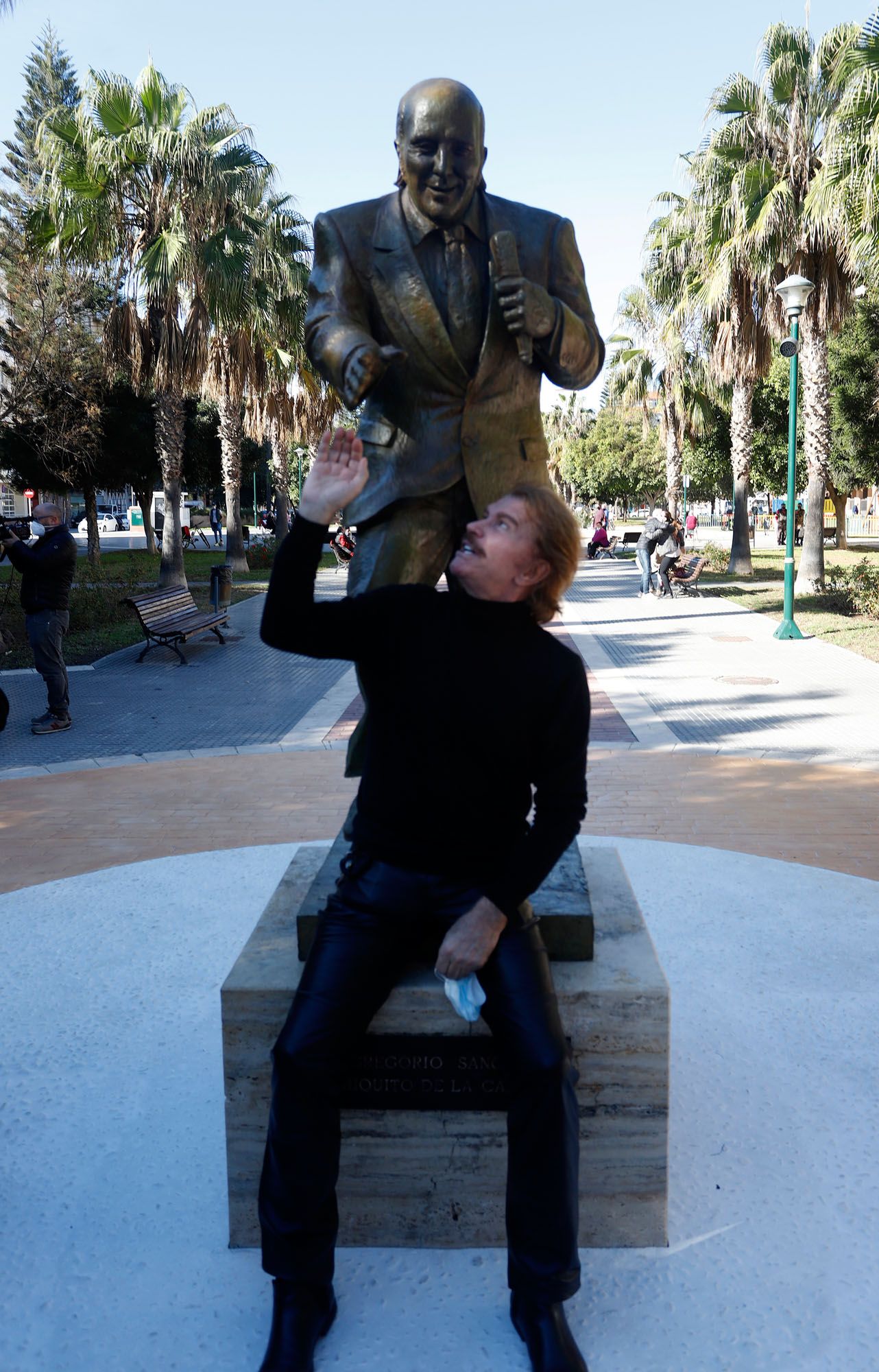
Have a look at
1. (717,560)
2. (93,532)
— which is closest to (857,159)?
(717,560)

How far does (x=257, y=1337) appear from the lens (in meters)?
2.18

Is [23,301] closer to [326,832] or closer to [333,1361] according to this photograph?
[326,832]

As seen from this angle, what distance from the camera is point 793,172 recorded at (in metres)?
17.2

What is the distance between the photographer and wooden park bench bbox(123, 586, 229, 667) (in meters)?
12.8

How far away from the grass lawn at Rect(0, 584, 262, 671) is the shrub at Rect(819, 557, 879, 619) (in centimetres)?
997

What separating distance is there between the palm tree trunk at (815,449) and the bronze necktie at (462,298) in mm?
16069

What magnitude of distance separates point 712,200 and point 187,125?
872cm

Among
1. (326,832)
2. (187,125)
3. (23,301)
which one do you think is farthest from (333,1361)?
(23,301)

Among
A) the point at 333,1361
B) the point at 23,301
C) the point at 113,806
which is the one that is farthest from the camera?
the point at 23,301

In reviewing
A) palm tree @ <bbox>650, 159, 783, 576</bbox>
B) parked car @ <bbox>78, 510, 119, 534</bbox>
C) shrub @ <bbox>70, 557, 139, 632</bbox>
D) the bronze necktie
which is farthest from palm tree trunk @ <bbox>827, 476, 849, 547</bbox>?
parked car @ <bbox>78, 510, 119, 534</bbox>

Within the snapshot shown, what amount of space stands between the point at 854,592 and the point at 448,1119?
15.5 metres

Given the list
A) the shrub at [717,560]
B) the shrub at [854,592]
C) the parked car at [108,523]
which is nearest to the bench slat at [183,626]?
the shrub at [854,592]

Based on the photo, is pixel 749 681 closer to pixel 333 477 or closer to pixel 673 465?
pixel 333 477

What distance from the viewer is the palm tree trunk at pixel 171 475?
19047 mm
